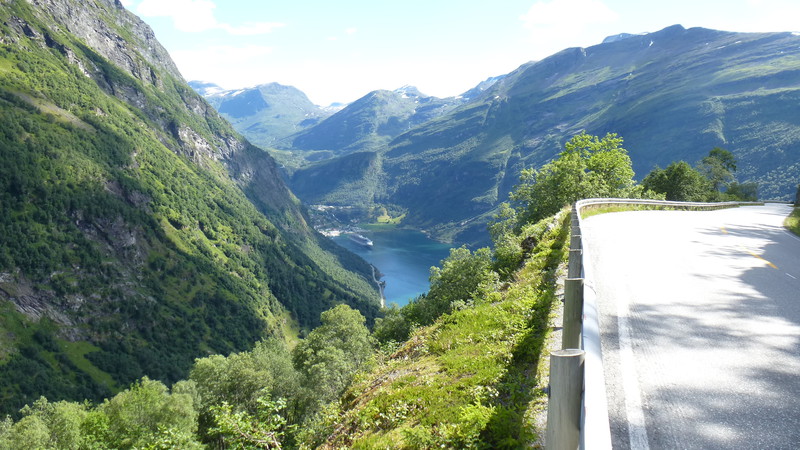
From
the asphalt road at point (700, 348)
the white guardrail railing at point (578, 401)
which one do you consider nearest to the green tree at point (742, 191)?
the asphalt road at point (700, 348)

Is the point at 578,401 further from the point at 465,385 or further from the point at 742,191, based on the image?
the point at 742,191

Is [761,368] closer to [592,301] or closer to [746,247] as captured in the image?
[592,301]

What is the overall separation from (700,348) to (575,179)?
121ft

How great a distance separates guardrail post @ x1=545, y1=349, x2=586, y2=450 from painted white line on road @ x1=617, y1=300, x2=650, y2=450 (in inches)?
66.8

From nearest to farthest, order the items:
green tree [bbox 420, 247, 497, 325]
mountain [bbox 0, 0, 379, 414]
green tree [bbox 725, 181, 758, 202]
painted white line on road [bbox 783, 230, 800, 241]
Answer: painted white line on road [bbox 783, 230, 800, 241] → green tree [bbox 420, 247, 497, 325] → green tree [bbox 725, 181, 758, 202] → mountain [bbox 0, 0, 379, 414]

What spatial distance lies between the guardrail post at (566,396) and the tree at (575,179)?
36.6m

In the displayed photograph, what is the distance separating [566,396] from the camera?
334 cm

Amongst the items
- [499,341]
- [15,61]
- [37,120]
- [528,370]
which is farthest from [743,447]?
[15,61]

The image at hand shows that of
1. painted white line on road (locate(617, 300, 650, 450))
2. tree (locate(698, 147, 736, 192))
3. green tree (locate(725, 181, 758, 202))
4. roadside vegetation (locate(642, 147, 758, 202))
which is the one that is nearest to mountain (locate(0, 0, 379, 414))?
painted white line on road (locate(617, 300, 650, 450))

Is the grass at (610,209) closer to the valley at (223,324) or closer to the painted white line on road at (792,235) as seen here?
the valley at (223,324)

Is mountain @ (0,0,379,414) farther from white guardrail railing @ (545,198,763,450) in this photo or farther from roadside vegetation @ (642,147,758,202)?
roadside vegetation @ (642,147,758,202)

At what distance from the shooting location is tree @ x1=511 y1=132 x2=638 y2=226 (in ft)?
131

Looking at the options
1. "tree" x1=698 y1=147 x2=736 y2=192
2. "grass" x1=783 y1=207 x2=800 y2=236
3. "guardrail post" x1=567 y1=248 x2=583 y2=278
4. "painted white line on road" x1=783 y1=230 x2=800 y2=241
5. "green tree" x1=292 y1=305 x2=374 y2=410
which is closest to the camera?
"guardrail post" x1=567 y1=248 x2=583 y2=278

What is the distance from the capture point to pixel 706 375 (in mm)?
6031
